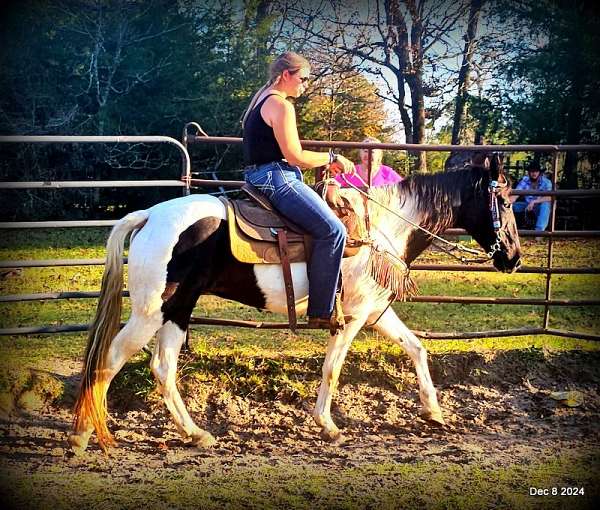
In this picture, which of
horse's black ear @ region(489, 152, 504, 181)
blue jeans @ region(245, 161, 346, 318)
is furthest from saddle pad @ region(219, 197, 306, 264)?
horse's black ear @ region(489, 152, 504, 181)

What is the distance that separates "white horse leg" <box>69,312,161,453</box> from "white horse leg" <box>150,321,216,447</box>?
135mm

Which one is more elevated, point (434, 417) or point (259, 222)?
point (259, 222)

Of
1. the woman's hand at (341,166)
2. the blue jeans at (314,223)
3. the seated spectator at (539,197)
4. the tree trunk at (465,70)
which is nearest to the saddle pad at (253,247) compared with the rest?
the blue jeans at (314,223)

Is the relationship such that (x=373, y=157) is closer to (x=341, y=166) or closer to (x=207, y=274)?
(x=341, y=166)

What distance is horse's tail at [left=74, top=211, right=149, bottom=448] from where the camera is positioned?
4.29m

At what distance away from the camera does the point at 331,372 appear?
4812mm

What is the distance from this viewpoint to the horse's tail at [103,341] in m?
4.29

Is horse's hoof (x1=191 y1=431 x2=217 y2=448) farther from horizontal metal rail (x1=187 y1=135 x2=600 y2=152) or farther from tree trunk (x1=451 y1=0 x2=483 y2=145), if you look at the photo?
tree trunk (x1=451 y1=0 x2=483 y2=145)

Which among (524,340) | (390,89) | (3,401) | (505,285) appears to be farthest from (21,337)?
(390,89)

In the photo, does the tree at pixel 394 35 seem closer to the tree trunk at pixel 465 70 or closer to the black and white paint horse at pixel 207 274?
the tree trunk at pixel 465 70

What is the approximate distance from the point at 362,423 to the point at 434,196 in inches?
66.4

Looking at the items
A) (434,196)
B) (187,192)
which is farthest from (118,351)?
(434,196)

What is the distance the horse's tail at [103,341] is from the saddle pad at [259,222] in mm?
587

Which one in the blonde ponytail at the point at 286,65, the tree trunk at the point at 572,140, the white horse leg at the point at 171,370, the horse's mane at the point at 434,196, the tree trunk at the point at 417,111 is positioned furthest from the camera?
the tree trunk at the point at 572,140
